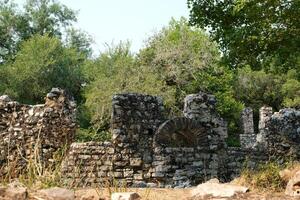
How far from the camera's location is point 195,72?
119ft

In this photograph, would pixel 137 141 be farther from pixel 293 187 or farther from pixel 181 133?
pixel 293 187

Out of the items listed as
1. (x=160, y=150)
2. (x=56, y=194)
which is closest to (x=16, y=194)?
(x=56, y=194)

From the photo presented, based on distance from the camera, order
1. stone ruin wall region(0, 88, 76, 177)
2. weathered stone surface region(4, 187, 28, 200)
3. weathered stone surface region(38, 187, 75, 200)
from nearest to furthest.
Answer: weathered stone surface region(4, 187, 28, 200) → weathered stone surface region(38, 187, 75, 200) → stone ruin wall region(0, 88, 76, 177)

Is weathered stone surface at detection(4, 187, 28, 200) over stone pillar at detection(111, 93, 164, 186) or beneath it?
beneath

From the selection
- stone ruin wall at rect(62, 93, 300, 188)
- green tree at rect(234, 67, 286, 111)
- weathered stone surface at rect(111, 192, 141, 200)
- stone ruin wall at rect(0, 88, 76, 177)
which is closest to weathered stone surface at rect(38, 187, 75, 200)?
weathered stone surface at rect(111, 192, 141, 200)

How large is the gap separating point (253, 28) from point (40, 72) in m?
25.7

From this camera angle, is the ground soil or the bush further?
the bush

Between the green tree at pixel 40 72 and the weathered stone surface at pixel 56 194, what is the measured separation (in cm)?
3137

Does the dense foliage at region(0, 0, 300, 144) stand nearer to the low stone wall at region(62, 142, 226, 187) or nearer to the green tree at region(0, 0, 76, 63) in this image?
the green tree at region(0, 0, 76, 63)

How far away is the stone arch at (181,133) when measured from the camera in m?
13.8

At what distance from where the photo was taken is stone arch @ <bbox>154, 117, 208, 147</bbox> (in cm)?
1376

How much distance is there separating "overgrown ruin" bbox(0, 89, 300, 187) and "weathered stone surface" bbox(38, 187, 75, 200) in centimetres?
650

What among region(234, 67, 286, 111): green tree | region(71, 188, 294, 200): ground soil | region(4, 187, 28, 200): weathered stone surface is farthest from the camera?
region(234, 67, 286, 111): green tree

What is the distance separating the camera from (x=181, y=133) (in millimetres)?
14148
